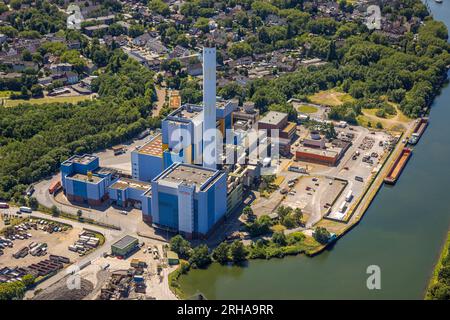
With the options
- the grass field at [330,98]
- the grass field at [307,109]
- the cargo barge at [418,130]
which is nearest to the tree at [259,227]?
the cargo barge at [418,130]

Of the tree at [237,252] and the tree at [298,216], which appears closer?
the tree at [237,252]

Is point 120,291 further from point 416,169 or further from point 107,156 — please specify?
point 416,169

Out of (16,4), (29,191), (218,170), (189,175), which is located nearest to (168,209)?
(189,175)

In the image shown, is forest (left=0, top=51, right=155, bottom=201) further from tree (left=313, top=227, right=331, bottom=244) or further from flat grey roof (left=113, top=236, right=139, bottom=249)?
tree (left=313, top=227, right=331, bottom=244)

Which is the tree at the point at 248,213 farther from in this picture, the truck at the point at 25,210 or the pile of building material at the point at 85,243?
the truck at the point at 25,210

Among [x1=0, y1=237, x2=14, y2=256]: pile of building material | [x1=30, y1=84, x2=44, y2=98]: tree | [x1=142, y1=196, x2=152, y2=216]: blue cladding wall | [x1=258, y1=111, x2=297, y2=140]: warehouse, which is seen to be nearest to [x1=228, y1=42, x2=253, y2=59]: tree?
[x1=258, y1=111, x2=297, y2=140]: warehouse
